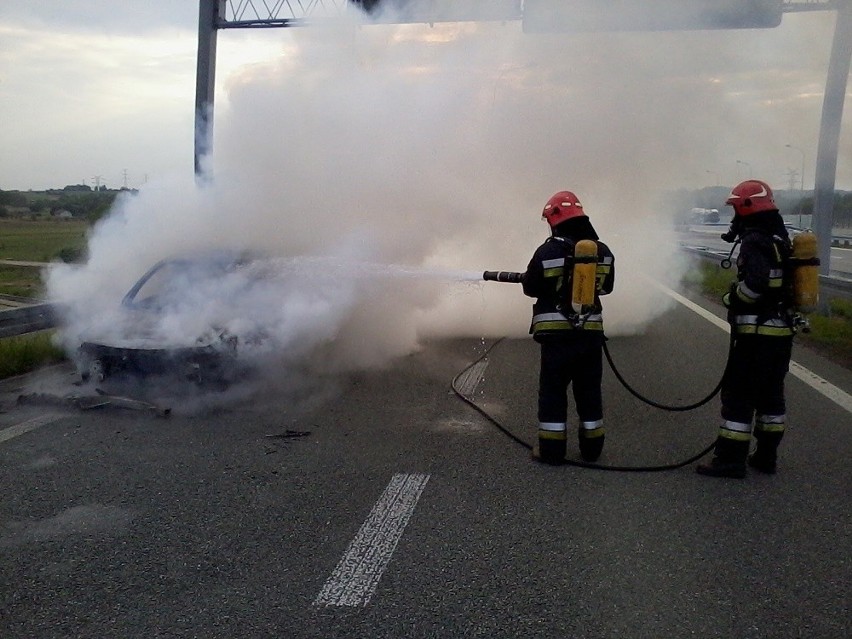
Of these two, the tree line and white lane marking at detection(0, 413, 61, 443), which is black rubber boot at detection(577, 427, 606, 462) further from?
the tree line

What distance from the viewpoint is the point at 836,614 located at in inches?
135

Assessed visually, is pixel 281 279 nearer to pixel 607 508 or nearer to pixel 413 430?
pixel 413 430

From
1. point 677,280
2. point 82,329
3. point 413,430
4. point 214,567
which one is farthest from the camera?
point 677,280

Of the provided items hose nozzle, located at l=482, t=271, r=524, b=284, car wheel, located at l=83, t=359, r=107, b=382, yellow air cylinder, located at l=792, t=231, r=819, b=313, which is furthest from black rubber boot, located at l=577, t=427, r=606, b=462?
car wheel, located at l=83, t=359, r=107, b=382

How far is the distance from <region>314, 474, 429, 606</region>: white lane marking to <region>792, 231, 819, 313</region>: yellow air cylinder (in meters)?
2.70

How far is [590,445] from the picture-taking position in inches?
217

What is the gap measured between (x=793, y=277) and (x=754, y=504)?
5.03 ft

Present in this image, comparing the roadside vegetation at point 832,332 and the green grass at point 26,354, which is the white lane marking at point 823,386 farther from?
the green grass at point 26,354

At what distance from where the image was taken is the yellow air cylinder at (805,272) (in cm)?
518

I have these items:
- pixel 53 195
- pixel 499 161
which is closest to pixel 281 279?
pixel 499 161

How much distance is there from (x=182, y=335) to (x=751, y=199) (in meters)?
4.70

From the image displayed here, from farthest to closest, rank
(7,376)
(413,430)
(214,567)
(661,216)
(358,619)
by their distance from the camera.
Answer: (661,216) → (7,376) → (413,430) → (214,567) → (358,619)

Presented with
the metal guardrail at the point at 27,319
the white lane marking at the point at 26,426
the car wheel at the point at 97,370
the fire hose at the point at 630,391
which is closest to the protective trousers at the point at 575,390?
the fire hose at the point at 630,391

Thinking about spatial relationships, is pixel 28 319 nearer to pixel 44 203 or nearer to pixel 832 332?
pixel 832 332
